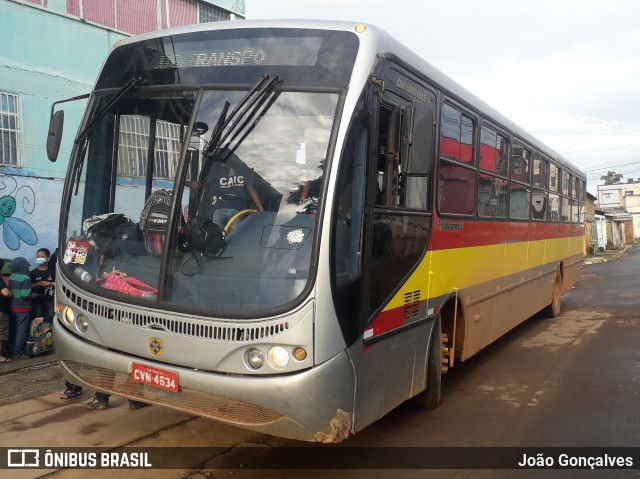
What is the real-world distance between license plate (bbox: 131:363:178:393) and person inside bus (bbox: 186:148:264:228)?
1028 millimetres

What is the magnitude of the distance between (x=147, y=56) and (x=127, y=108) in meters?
0.42

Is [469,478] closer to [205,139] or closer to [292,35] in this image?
[205,139]

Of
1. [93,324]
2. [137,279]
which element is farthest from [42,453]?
[137,279]

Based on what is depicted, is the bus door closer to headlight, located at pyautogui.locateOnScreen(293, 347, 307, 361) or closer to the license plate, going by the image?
headlight, located at pyautogui.locateOnScreen(293, 347, 307, 361)

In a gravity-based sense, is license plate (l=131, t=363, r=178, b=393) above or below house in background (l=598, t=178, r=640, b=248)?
below

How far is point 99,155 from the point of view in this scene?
4.77 metres

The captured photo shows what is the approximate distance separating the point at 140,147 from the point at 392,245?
2.04 m

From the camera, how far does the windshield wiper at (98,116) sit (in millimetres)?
4516

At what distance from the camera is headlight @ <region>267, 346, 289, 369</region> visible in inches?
146

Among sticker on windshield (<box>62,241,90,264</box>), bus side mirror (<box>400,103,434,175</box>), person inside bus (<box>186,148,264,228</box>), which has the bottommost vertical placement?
sticker on windshield (<box>62,241,90,264</box>)

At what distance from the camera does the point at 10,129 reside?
1045 centimetres

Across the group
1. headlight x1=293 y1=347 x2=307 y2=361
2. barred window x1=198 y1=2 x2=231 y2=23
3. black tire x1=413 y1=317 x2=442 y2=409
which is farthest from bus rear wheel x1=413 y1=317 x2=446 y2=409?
barred window x1=198 y1=2 x2=231 y2=23

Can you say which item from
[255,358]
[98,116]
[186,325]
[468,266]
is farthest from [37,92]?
[255,358]

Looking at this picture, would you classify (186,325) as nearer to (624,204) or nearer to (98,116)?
(98,116)
